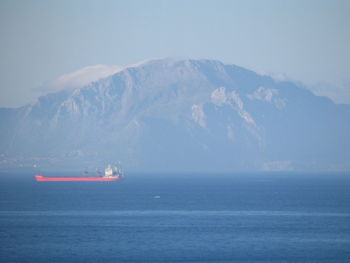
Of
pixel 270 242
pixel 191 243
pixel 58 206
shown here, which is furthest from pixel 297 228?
pixel 58 206

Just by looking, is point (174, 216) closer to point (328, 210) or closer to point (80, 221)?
point (80, 221)

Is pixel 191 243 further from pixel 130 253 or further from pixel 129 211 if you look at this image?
pixel 129 211

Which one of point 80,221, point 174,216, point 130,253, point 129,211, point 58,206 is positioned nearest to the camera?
point 130,253

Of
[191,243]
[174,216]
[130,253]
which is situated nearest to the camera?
[130,253]

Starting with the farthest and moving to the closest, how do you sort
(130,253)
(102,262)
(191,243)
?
(191,243) → (130,253) → (102,262)

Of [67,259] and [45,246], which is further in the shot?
[45,246]

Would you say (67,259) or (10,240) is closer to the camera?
(67,259)

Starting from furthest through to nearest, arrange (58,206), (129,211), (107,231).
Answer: (58,206), (129,211), (107,231)

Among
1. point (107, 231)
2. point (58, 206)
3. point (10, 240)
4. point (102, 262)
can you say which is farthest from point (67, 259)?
point (58, 206)
